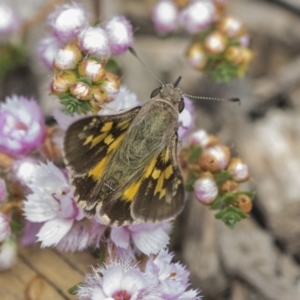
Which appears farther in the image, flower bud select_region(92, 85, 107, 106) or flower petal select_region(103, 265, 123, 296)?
flower bud select_region(92, 85, 107, 106)

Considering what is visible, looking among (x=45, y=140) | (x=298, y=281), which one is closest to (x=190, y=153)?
(x=45, y=140)

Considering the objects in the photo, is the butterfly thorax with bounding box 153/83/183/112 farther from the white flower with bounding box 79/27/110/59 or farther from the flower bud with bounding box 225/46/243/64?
the flower bud with bounding box 225/46/243/64

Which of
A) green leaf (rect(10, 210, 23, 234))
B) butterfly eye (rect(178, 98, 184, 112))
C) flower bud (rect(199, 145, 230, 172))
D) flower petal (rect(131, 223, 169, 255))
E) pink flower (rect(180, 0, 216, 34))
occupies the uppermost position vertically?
butterfly eye (rect(178, 98, 184, 112))

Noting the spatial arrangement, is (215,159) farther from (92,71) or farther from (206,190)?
(92,71)

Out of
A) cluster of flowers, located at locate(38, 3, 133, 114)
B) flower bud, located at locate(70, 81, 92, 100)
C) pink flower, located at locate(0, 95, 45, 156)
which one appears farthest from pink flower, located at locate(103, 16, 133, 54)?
pink flower, located at locate(0, 95, 45, 156)

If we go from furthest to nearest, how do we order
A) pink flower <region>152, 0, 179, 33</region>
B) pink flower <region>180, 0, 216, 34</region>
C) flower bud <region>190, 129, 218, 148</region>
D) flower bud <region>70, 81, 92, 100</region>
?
pink flower <region>152, 0, 179, 33</region>, pink flower <region>180, 0, 216, 34</region>, flower bud <region>190, 129, 218, 148</region>, flower bud <region>70, 81, 92, 100</region>

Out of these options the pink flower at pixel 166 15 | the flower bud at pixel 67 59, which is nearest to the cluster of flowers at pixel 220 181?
the flower bud at pixel 67 59

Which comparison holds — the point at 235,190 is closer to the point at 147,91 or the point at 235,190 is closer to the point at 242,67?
the point at 242,67
